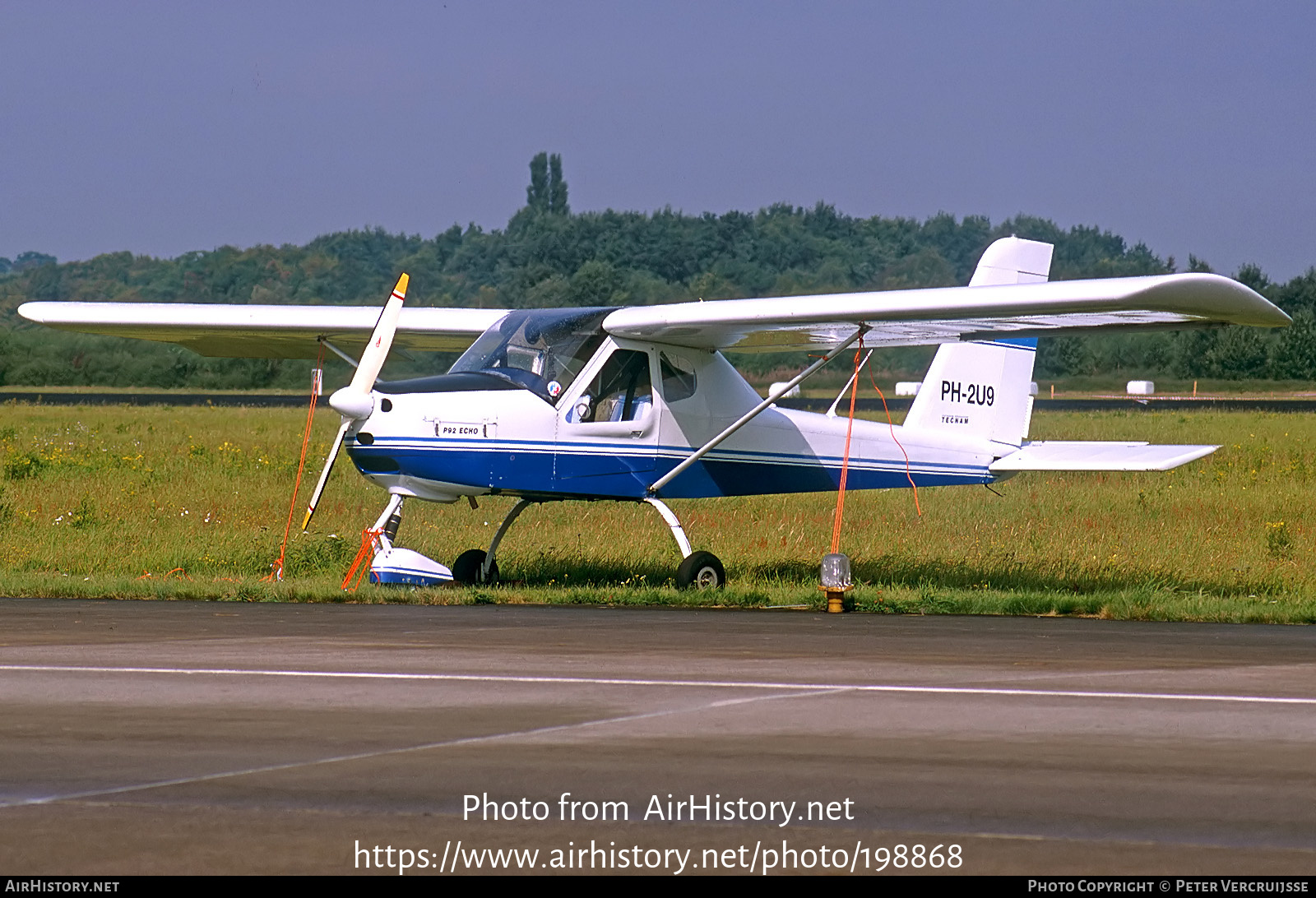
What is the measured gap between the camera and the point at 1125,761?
18.1ft

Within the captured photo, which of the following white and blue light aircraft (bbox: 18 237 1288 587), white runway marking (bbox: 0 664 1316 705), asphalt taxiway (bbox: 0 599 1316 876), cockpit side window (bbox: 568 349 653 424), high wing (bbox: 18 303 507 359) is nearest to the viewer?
asphalt taxiway (bbox: 0 599 1316 876)

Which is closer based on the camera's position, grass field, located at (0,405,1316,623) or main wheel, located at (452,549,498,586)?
grass field, located at (0,405,1316,623)

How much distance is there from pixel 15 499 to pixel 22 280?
101492 millimetres

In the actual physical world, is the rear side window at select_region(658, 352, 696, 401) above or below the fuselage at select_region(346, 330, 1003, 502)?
above

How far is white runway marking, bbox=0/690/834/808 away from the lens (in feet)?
16.3

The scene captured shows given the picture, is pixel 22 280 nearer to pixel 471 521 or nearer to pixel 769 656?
pixel 471 521

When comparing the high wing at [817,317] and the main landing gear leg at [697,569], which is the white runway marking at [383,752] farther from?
the main landing gear leg at [697,569]

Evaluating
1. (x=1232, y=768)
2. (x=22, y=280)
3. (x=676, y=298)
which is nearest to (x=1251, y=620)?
(x=1232, y=768)

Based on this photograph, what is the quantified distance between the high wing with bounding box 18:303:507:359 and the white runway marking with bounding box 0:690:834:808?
8842mm

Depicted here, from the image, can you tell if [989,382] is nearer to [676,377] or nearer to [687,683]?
[676,377]

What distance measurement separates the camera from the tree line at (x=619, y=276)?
7165cm

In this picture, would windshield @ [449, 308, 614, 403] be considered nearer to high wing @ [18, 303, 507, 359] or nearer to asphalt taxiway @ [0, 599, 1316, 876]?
high wing @ [18, 303, 507, 359]

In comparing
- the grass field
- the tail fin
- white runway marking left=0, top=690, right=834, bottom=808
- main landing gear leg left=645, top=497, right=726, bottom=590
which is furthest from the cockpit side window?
white runway marking left=0, top=690, right=834, bottom=808

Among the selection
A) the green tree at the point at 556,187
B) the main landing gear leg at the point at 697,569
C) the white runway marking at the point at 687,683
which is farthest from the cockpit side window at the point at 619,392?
the green tree at the point at 556,187
